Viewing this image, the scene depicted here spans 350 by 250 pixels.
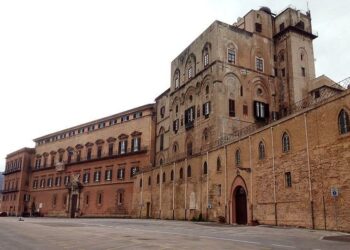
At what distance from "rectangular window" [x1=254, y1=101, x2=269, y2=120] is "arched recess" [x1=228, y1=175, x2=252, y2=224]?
44.3 ft

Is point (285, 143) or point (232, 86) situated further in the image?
point (232, 86)

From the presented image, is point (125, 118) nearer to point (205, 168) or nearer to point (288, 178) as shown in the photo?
point (205, 168)

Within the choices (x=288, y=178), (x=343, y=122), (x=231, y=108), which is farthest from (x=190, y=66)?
(x=343, y=122)

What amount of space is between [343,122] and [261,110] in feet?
73.2

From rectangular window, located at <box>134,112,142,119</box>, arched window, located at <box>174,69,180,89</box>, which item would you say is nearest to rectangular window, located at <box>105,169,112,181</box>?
rectangular window, located at <box>134,112,142,119</box>

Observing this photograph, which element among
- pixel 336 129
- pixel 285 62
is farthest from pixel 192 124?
pixel 336 129

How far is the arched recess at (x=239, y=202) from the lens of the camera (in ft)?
101

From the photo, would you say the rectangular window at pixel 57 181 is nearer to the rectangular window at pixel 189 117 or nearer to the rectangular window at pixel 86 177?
the rectangular window at pixel 86 177

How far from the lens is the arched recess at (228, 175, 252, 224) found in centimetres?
3064

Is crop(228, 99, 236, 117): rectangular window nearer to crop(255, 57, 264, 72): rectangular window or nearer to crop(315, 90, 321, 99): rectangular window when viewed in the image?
crop(255, 57, 264, 72): rectangular window

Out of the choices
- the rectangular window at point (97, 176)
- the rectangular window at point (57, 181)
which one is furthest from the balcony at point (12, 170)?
the rectangular window at point (97, 176)

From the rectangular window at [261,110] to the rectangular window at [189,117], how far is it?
7.39 meters

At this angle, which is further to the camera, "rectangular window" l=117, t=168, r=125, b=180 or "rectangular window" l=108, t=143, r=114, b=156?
"rectangular window" l=108, t=143, r=114, b=156

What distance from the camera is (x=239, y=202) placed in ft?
104
